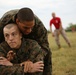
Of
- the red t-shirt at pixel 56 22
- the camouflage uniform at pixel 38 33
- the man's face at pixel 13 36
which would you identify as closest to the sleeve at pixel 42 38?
the camouflage uniform at pixel 38 33

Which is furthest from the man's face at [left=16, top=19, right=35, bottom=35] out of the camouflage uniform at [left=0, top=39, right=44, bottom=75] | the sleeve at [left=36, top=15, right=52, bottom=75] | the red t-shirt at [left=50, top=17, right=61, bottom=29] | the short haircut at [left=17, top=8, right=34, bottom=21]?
the red t-shirt at [left=50, top=17, right=61, bottom=29]

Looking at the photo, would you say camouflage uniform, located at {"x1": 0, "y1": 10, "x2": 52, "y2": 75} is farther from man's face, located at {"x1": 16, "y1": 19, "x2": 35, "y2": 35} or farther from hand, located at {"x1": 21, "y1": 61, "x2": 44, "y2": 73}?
hand, located at {"x1": 21, "y1": 61, "x2": 44, "y2": 73}

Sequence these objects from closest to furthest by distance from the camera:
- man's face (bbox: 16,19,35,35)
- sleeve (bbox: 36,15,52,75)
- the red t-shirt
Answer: man's face (bbox: 16,19,35,35) → sleeve (bbox: 36,15,52,75) → the red t-shirt

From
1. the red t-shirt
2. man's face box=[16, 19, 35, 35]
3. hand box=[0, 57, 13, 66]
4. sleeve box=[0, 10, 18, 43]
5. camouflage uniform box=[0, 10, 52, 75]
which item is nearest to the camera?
man's face box=[16, 19, 35, 35]

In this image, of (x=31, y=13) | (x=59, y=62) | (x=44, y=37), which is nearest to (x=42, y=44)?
(x=44, y=37)

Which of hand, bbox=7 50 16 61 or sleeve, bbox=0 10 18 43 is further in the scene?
sleeve, bbox=0 10 18 43

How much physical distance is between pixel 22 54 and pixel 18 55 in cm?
6

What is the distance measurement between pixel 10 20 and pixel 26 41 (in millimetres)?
399

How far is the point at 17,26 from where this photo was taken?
4551mm

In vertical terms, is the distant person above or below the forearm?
above

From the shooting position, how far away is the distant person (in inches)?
175

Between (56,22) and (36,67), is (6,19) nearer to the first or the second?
(36,67)

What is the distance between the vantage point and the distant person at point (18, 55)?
4.45 meters

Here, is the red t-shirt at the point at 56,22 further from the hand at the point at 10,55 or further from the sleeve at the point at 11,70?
the sleeve at the point at 11,70
